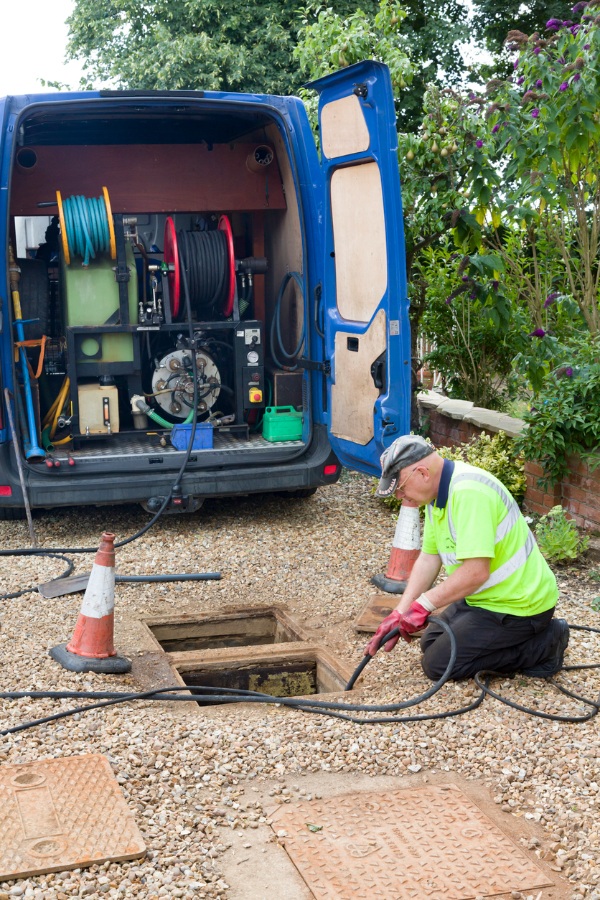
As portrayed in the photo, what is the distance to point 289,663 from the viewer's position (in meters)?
4.77

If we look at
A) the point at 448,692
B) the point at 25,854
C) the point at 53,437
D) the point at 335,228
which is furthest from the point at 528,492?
the point at 25,854

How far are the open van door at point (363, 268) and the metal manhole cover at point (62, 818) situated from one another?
114 inches

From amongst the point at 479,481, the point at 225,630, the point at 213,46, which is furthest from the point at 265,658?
the point at 213,46

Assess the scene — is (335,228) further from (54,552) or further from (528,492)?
(54,552)

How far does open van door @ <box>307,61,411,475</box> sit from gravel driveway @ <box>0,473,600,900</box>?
37.0 inches

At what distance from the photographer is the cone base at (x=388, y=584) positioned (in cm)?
555

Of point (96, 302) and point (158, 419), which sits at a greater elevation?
point (96, 302)

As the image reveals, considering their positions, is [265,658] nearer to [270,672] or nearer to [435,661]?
[270,672]

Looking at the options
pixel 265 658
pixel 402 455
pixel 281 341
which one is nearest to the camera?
pixel 402 455

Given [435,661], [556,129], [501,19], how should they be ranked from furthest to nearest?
[501,19] < [556,129] < [435,661]

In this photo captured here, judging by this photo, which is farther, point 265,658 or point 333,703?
point 265,658

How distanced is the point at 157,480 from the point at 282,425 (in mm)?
1065

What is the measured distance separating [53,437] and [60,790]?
4.05 meters

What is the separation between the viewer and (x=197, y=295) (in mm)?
7035
